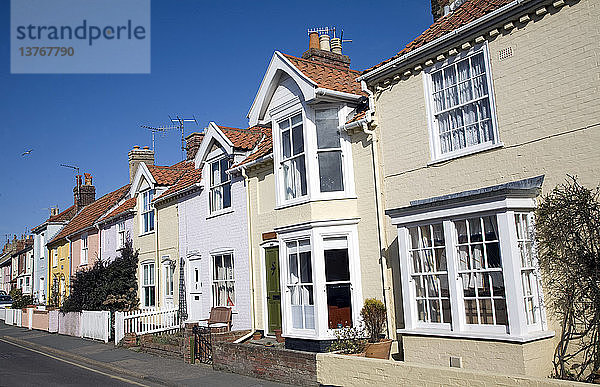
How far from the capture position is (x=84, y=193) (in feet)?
134

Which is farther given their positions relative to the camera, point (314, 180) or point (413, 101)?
point (314, 180)

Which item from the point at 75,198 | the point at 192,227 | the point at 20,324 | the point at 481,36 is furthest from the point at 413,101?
the point at 75,198

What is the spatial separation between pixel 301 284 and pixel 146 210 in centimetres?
1313

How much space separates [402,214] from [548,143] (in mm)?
3036

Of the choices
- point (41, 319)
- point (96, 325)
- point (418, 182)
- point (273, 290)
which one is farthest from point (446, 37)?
point (41, 319)

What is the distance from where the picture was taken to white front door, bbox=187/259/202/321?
20122mm

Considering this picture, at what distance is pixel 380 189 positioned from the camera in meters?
12.8

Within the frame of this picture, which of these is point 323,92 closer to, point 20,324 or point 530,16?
point 530,16

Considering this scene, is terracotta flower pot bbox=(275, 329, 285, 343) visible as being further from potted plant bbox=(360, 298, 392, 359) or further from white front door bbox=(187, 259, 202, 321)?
white front door bbox=(187, 259, 202, 321)

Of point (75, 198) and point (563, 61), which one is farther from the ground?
point (75, 198)

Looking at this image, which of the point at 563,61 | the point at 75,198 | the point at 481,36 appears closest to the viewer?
the point at 563,61

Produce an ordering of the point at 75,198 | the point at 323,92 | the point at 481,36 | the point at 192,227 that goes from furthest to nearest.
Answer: the point at 75,198, the point at 192,227, the point at 323,92, the point at 481,36

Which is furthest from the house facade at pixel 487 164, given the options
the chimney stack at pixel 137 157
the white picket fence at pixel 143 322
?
the chimney stack at pixel 137 157

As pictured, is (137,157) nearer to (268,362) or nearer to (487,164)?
(268,362)
